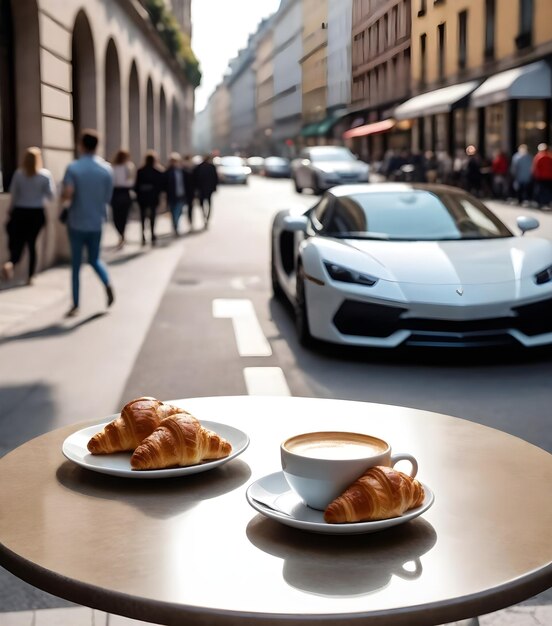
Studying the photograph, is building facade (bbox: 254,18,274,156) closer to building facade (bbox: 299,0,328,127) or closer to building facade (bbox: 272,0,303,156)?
building facade (bbox: 272,0,303,156)

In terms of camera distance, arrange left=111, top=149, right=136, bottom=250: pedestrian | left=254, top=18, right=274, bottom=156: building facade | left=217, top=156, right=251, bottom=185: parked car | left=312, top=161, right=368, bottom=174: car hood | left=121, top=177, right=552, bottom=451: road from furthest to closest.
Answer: left=217, top=156, right=251, bottom=185: parked car, left=312, top=161, right=368, bottom=174: car hood, left=111, top=149, right=136, bottom=250: pedestrian, left=121, top=177, right=552, bottom=451: road, left=254, top=18, right=274, bottom=156: building facade

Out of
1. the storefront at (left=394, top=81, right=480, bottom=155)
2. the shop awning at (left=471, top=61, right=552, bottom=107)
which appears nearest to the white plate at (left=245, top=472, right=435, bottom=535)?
the storefront at (left=394, top=81, right=480, bottom=155)

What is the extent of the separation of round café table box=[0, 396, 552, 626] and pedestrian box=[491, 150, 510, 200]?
30.1 meters

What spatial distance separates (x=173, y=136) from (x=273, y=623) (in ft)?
161

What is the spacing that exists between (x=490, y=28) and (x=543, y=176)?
6.49 metres

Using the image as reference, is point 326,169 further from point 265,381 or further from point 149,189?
point 265,381

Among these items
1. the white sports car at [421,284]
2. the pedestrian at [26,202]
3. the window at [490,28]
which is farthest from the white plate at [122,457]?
the window at [490,28]

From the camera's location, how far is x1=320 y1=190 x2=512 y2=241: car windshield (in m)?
8.81

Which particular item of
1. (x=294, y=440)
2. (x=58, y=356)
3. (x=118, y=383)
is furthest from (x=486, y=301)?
(x=294, y=440)

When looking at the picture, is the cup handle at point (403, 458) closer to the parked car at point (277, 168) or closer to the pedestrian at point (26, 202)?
the pedestrian at point (26, 202)

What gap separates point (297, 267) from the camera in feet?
29.3

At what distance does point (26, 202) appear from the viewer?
1259 cm

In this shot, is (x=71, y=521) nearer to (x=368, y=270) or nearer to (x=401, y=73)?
(x=401, y=73)

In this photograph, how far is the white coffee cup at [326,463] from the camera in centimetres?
182
